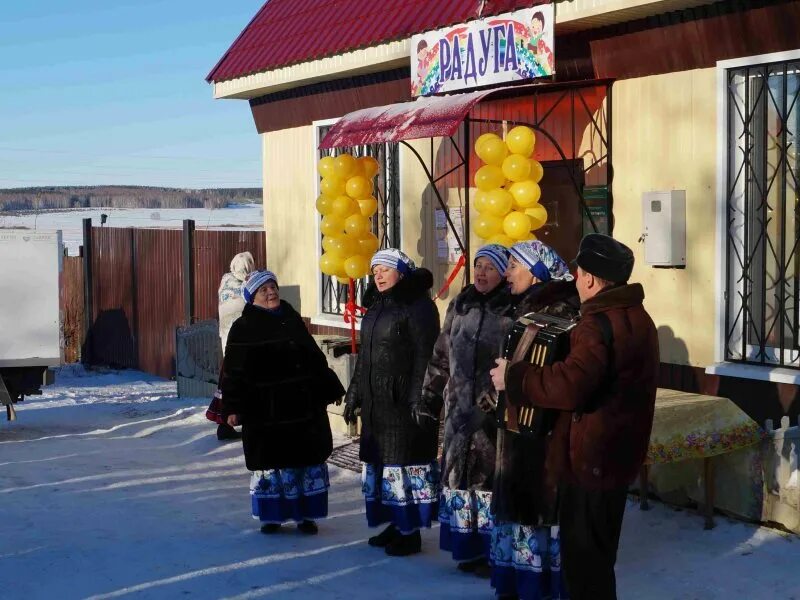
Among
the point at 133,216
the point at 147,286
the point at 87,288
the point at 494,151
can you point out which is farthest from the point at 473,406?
the point at 133,216

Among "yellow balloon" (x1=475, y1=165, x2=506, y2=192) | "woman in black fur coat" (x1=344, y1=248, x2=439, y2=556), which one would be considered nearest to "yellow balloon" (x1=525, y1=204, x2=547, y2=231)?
"yellow balloon" (x1=475, y1=165, x2=506, y2=192)

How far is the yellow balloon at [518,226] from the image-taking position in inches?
306

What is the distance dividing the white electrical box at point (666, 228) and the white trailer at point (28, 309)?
626 centimetres

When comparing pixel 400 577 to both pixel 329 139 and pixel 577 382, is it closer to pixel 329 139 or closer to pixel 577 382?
pixel 577 382

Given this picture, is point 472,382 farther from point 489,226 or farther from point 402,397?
point 489,226

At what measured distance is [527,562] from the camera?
209 inches

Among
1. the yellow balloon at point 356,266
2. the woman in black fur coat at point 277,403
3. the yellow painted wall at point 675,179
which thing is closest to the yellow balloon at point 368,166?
the yellow balloon at point 356,266

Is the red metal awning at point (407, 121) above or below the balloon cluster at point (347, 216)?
above

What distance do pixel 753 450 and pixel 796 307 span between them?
1061mm

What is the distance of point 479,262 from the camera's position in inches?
229

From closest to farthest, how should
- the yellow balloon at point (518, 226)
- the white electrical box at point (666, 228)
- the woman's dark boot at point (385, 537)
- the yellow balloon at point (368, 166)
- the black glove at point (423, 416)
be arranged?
1. the black glove at point (423, 416)
2. the woman's dark boot at point (385, 537)
3. the white electrical box at point (666, 228)
4. the yellow balloon at point (518, 226)
5. the yellow balloon at point (368, 166)

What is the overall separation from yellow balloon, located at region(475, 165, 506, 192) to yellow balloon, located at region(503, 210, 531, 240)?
0.86 feet

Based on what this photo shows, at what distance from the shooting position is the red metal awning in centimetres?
791

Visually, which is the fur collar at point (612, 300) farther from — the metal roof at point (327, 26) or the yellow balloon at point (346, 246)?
the yellow balloon at point (346, 246)
